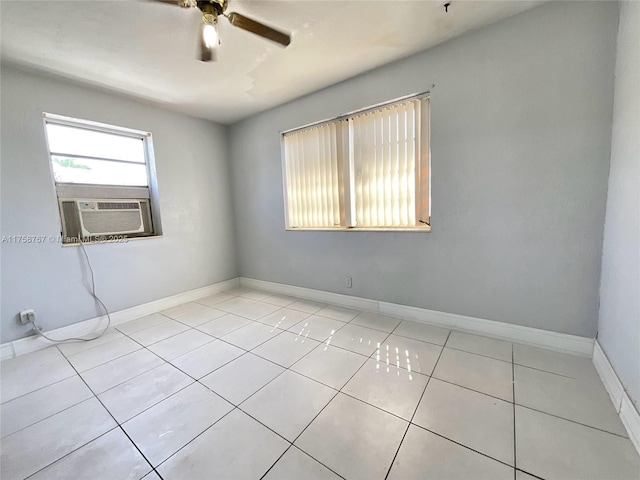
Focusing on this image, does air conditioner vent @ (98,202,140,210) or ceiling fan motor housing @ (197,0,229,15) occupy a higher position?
ceiling fan motor housing @ (197,0,229,15)

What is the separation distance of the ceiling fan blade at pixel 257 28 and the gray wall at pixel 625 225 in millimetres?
2024

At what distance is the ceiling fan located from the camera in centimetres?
146

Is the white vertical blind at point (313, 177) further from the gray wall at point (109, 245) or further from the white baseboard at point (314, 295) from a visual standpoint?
the gray wall at point (109, 245)

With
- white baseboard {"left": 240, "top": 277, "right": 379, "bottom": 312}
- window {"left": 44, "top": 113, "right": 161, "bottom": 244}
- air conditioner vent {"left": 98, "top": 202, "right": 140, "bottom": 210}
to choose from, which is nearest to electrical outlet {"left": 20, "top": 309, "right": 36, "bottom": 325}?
window {"left": 44, "top": 113, "right": 161, "bottom": 244}

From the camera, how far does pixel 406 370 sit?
1.75 metres

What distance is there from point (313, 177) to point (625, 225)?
2.62 meters

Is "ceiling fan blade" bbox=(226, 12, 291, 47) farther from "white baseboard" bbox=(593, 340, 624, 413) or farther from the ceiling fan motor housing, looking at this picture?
"white baseboard" bbox=(593, 340, 624, 413)

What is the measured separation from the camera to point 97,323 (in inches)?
104

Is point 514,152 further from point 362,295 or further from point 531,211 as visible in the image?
point 362,295

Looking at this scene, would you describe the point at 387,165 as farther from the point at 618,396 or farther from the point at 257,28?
the point at 618,396

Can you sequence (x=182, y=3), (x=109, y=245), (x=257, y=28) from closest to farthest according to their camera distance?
(x=182, y=3) → (x=257, y=28) → (x=109, y=245)

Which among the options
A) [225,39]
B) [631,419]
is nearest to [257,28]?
[225,39]

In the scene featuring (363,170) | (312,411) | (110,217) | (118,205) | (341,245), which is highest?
(363,170)

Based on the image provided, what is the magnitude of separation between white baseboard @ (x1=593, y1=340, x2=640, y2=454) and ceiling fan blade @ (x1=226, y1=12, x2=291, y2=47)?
290cm
